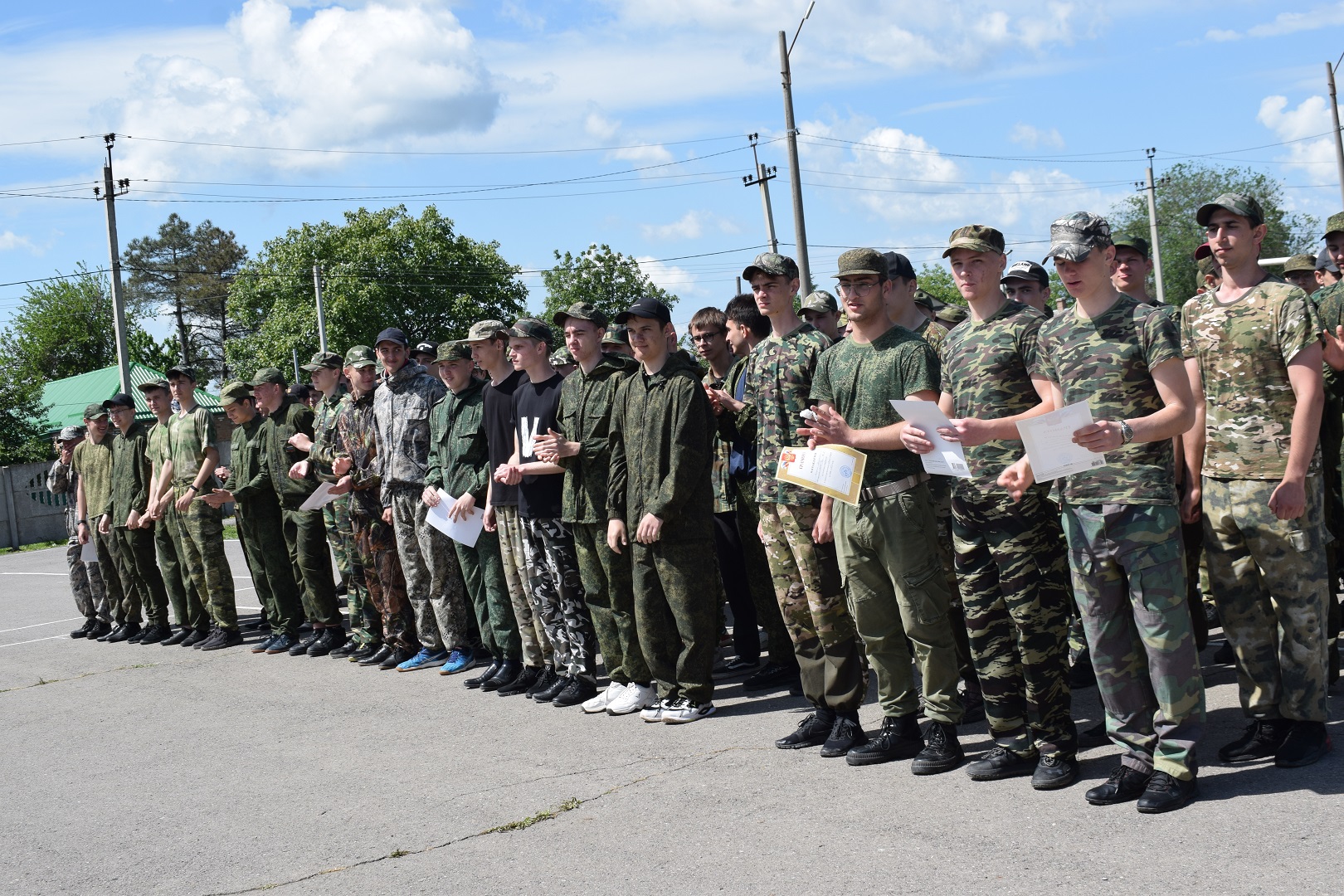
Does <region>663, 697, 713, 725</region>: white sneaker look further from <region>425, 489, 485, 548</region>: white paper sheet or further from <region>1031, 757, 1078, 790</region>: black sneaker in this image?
<region>1031, 757, 1078, 790</region>: black sneaker

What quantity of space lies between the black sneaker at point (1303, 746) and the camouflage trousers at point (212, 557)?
871 cm

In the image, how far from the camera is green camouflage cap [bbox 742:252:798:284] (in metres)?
6.14

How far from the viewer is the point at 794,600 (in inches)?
238

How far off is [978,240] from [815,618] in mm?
2009

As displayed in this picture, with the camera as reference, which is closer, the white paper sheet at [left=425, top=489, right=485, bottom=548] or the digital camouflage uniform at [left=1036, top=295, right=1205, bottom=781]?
the digital camouflage uniform at [left=1036, top=295, right=1205, bottom=781]

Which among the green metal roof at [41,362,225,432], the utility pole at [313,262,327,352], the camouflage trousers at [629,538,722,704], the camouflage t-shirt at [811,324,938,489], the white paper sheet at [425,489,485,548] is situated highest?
the utility pole at [313,262,327,352]

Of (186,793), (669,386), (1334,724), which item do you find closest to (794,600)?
(669,386)

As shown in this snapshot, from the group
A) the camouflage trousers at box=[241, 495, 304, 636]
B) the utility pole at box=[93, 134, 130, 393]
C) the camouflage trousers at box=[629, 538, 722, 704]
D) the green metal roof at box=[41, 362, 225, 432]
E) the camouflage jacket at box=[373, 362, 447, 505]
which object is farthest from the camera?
the green metal roof at box=[41, 362, 225, 432]

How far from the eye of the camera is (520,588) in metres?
7.77

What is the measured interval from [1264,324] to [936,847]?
248 centimetres

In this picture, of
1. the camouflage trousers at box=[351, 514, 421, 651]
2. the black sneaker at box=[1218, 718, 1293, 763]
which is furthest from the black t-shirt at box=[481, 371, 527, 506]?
the black sneaker at box=[1218, 718, 1293, 763]

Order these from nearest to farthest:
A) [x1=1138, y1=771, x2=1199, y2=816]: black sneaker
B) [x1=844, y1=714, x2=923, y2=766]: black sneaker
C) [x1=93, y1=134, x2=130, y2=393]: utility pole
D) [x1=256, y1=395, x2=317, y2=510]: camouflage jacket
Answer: [x1=1138, y1=771, x2=1199, y2=816]: black sneaker < [x1=844, y1=714, x2=923, y2=766]: black sneaker < [x1=256, y1=395, x2=317, y2=510]: camouflage jacket < [x1=93, y1=134, x2=130, y2=393]: utility pole

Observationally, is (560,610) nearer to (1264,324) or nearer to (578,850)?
(578,850)

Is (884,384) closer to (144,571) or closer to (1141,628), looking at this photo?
(1141,628)
